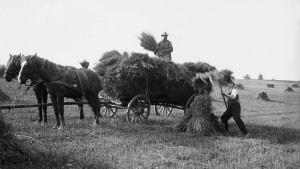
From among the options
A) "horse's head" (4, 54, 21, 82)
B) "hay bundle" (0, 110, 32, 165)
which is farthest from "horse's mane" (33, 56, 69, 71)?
"hay bundle" (0, 110, 32, 165)

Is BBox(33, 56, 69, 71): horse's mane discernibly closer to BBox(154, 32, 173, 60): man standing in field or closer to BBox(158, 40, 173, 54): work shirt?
BBox(154, 32, 173, 60): man standing in field

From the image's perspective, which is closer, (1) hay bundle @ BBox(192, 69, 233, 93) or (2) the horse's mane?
(2) the horse's mane

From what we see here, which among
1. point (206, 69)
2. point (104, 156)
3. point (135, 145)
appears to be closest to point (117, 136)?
point (135, 145)

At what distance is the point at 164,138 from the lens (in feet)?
24.1

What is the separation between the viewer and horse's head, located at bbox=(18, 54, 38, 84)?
7.53m

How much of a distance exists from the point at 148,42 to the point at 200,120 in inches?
166

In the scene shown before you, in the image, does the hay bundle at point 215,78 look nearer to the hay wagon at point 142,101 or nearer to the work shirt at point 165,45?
the hay wagon at point 142,101

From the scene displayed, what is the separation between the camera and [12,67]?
820 centimetres

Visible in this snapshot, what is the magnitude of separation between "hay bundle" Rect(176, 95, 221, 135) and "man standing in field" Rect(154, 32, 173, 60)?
10.9 feet

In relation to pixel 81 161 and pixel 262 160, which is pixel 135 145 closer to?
pixel 81 161

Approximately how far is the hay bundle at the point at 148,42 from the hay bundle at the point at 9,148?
7119mm

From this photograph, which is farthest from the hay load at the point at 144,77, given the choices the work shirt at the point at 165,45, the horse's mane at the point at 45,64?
the work shirt at the point at 165,45

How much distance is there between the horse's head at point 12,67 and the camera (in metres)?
8.14

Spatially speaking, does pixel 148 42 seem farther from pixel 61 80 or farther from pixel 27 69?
pixel 27 69
